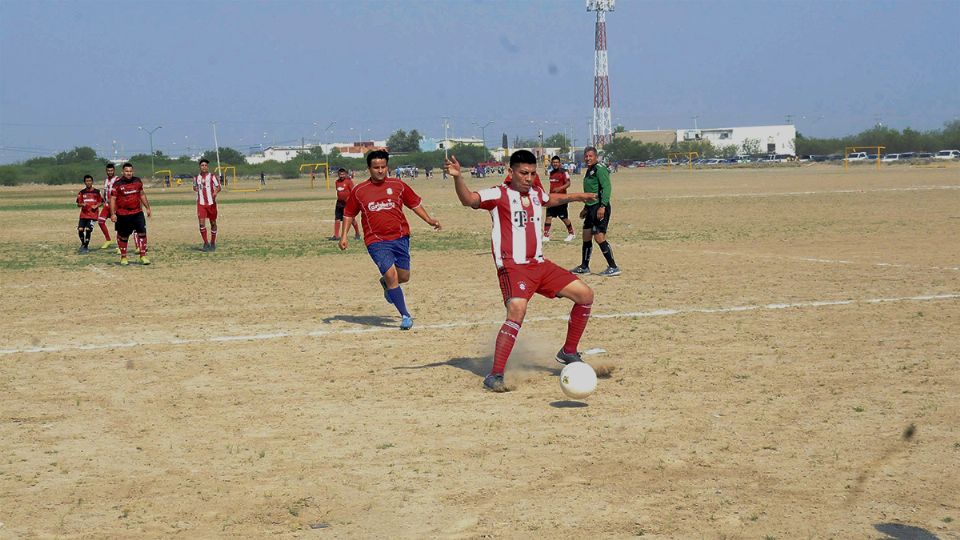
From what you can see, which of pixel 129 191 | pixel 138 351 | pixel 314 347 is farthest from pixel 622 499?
pixel 129 191

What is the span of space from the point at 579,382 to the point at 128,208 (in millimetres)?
15028

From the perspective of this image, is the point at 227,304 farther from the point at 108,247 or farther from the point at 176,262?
the point at 108,247

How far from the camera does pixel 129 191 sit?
20828mm

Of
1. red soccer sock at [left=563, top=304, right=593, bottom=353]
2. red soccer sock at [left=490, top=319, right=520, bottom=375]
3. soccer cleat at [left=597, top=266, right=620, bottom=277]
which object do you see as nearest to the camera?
red soccer sock at [left=490, top=319, right=520, bottom=375]

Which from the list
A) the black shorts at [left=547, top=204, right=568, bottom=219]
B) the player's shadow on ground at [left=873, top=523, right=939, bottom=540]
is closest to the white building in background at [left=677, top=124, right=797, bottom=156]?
the black shorts at [left=547, top=204, right=568, bottom=219]

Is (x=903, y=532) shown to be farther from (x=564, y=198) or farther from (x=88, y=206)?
(x=88, y=206)

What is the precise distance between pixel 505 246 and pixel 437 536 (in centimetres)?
416

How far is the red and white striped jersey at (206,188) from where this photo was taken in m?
24.0

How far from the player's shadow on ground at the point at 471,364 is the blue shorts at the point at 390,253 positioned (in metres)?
2.44

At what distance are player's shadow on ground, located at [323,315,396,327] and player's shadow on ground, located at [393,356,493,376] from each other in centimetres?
255

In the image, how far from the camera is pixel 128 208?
20984 millimetres

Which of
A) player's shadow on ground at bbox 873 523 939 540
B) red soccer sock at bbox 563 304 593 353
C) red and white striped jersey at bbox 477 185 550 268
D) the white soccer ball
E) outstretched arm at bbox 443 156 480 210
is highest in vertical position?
outstretched arm at bbox 443 156 480 210

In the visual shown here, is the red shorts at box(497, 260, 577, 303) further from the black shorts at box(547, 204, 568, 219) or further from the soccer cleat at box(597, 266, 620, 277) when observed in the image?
the black shorts at box(547, 204, 568, 219)

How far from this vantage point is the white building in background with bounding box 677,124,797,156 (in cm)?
17800
